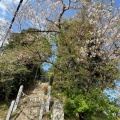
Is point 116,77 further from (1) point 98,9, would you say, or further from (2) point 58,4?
(2) point 58,4

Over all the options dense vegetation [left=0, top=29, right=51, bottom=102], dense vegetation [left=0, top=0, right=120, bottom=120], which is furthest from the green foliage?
dense vegetation [left=0, top=29, right=51, bottom=102]

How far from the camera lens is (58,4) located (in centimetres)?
767

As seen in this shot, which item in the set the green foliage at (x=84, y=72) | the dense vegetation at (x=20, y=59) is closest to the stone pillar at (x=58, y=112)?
the green foliage at (x=84, y=72)

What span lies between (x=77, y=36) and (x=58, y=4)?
5.85 ft

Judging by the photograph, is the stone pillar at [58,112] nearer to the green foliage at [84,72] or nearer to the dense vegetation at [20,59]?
the green foliage at [84,72]

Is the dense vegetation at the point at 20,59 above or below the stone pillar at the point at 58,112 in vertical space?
above

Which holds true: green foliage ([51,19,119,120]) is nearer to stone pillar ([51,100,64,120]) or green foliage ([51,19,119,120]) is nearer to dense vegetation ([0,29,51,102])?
stone pillar ([51,100,64,120])

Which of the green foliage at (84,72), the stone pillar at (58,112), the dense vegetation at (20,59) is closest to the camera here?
the stone pillar at (58,112)

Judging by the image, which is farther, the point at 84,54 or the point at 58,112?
the point at 84,54

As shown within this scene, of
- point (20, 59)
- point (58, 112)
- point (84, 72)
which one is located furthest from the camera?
point (20, 59)

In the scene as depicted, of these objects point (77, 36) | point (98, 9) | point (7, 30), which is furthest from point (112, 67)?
point (7, 30)

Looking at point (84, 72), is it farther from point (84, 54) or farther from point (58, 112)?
point (58, 112)

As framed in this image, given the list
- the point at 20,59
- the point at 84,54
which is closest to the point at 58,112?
the point at 84,54

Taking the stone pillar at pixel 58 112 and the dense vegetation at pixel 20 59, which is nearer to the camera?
the stone pillar at pixel 58 112
